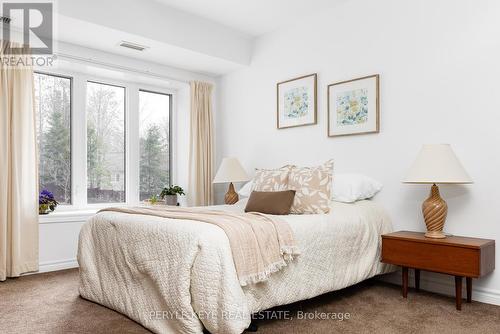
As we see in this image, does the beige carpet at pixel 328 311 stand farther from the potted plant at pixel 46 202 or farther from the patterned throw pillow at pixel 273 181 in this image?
the patterned throw pillow at pixel 273 181

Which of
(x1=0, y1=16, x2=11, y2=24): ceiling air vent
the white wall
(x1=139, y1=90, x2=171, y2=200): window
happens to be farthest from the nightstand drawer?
(x1=0, y1=16, x2=11, y2=24): ceiling air vent

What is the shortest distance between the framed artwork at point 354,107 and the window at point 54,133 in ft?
9.25

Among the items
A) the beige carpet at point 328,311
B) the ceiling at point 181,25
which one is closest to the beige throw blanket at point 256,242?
the beige carpet at point 328,311

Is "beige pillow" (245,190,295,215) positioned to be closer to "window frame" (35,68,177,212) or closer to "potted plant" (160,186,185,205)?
"potted plant" (160,186,185,205)

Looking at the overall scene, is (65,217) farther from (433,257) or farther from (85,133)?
(433,257)

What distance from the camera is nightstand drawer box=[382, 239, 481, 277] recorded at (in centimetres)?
257

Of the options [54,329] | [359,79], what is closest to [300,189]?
[359,79]

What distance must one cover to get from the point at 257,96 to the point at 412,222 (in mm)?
2288

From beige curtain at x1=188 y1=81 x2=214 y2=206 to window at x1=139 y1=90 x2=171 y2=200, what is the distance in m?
0.48

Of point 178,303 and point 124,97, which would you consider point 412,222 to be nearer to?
point 178,303

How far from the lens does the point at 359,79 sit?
11.8ft

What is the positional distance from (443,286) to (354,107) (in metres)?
1.68

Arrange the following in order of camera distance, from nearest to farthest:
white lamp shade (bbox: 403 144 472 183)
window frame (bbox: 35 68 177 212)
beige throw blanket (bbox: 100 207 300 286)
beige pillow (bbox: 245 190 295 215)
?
beige throw blanket (bbox: 100 207 300 286), white lamp shade (bbox: 403 144 472 183), beige pillow (bbox: 245 190 295 215), window frame (bbox: 35 68 177 212)

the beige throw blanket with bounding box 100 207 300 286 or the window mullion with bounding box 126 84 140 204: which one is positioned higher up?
the window mullion with bounding box 126 84 140 204
